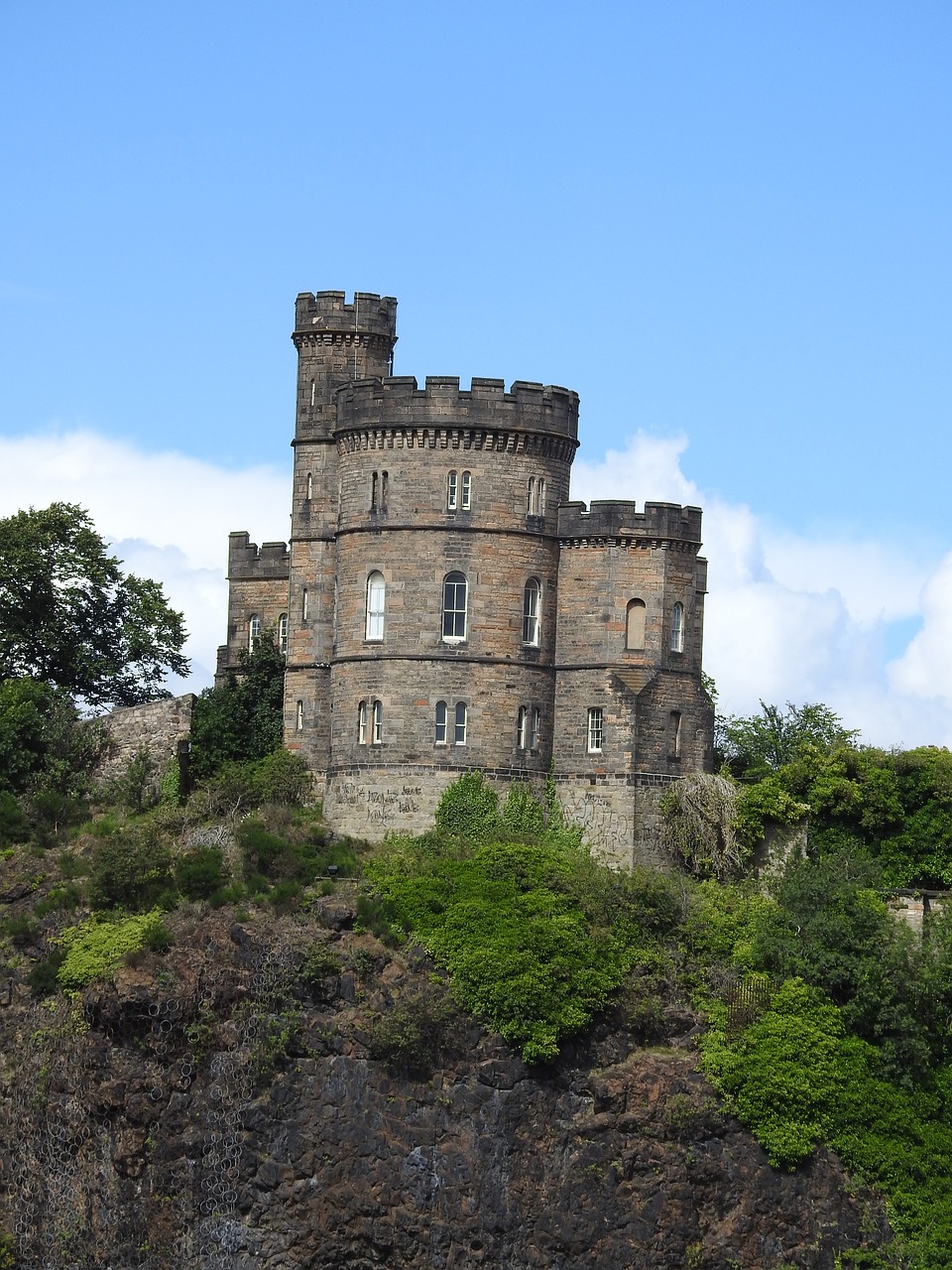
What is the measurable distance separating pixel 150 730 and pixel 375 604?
28.1ft

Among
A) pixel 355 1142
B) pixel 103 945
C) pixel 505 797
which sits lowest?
pixel 355 1142

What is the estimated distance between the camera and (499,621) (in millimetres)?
72750

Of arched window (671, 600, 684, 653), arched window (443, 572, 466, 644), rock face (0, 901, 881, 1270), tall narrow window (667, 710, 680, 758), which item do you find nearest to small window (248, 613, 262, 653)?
arched window (443, 572, 466, 644)

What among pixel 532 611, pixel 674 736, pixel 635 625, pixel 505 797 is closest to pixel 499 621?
pixel 532 611

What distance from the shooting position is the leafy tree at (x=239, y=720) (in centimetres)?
7738

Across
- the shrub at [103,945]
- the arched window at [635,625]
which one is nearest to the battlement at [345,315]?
the arched window at [635,625]

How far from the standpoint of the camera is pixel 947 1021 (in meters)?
66.1

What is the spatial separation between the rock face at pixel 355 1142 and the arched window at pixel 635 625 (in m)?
11.4

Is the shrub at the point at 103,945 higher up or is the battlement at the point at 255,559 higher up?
the battlement at the point at 255,559

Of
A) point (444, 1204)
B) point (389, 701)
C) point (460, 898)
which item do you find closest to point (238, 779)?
point (389, 701)

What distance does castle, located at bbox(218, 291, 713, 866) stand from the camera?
237 feet

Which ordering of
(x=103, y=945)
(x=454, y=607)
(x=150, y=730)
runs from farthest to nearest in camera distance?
(x=150, y=730) < (x=454, y=607) < (x=103, y=945)

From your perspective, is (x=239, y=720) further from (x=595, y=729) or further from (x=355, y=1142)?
(x=355, y=1142)

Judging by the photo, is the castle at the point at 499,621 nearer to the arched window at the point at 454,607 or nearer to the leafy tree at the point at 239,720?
the arched window at the point at 454,607
